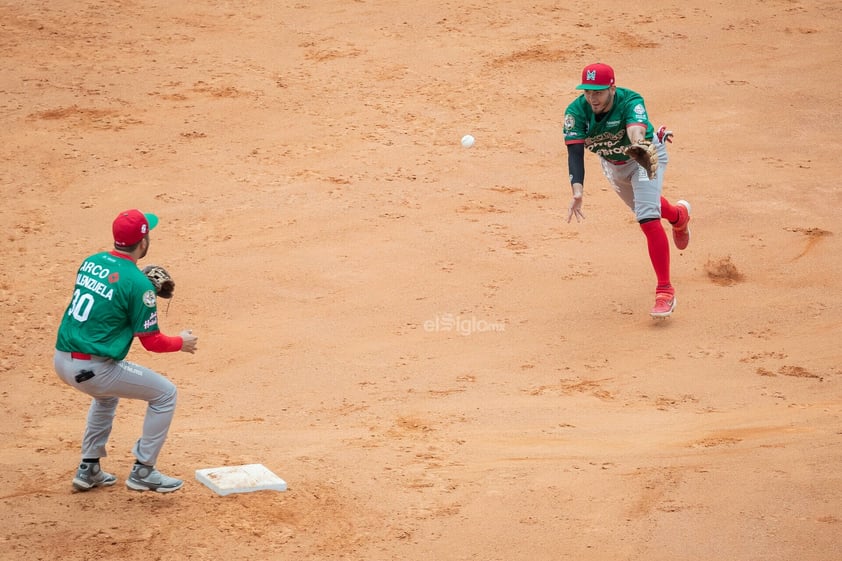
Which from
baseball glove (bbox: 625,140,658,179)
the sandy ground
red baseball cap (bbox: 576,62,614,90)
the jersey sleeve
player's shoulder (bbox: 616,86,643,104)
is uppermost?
red baseball cap (bbox: 576,62,614,90)

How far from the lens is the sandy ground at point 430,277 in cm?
613

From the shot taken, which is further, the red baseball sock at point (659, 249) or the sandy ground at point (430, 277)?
the red baseball sock at point (659, 249)

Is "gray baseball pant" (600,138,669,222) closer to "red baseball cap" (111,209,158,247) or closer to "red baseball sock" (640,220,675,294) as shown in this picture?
"red baseball sock" (640,220,675,294)

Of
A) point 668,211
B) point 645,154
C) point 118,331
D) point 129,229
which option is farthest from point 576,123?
point 118,331

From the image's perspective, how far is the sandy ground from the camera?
6133 millimetres

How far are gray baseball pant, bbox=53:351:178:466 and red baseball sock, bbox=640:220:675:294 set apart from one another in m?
4.89

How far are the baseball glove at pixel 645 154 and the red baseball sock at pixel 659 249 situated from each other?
2.03ft

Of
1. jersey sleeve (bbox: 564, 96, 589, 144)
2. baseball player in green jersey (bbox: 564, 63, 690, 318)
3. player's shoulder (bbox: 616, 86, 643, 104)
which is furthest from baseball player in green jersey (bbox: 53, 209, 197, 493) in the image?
player's shoulder (bbox: 616, 86, 643, 104)

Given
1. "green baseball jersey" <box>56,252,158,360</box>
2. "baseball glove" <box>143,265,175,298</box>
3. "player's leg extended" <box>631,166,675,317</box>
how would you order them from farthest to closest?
"player's leg extended" <box>631,166,675,317</box>
"baseball glove" <box>143,265,175,298</box>
"green baseball jersey" <box>56,252,158,360</box>

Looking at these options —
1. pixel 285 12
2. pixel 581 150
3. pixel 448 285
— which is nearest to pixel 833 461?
pixel 581 150

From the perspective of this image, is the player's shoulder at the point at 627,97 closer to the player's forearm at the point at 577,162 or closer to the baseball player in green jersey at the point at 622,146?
the baseball player in green jersey at the point at 622,146

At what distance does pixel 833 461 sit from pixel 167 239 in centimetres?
724

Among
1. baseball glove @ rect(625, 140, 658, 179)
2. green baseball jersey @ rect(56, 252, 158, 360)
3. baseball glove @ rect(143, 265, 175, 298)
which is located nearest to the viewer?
green baseball jersey @ rect(56, 252, 158, 360)

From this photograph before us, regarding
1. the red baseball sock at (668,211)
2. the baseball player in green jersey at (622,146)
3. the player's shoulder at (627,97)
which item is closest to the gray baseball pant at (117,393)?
the baseball player in green jersey at (622,146)
